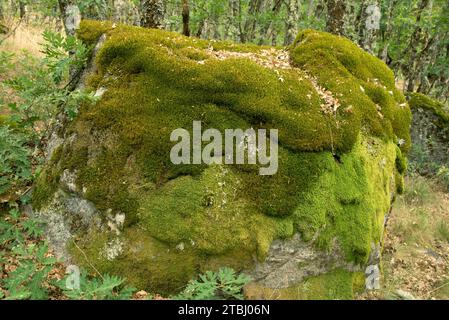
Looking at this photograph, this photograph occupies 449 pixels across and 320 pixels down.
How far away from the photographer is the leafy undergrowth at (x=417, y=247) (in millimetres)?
5488

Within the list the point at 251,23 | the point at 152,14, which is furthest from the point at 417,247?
the point at 251,23

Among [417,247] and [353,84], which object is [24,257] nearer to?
[353,84]

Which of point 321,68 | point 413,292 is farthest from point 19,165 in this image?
point 413,292

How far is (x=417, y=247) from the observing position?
6711mm

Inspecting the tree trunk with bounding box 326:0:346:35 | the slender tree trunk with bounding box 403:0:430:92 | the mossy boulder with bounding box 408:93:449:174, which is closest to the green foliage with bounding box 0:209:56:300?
the tree trunk with bounding box 326:0:346:35

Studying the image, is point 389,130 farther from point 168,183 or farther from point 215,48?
point 168,183

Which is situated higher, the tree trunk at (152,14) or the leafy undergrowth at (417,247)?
Answer: the tree trunk at (152,14)

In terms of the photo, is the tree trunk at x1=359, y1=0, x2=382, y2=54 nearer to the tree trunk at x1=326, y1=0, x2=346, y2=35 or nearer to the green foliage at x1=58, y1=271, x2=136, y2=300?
the tree trunk at x1=326, y1=0, x2=346, y2=35

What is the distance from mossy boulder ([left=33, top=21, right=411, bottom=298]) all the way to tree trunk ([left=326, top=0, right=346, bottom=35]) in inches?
136

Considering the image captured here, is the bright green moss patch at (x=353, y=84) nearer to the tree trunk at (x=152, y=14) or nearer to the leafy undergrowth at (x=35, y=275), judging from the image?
the tree trunk at (x=152, y=14)

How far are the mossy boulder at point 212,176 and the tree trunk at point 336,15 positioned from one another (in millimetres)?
3463

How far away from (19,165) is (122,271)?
2346mm

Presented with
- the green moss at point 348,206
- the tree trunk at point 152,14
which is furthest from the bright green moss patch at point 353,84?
the tree trunk at point 152,14

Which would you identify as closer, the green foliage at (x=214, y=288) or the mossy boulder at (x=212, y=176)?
the green foliage at (x=214, y=288)
